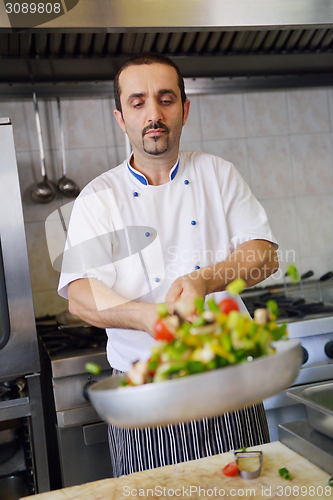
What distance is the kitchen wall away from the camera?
6.92 feet

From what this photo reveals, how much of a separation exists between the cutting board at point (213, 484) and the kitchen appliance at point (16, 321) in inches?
27.6

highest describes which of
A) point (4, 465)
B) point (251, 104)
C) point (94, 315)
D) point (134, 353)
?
point (251, 104)

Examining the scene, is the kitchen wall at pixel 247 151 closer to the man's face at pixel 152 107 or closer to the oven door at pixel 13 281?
the oven door at pixel 13 281

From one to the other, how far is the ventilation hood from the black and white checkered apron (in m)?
1.18

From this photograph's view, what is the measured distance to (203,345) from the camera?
2.00 feet

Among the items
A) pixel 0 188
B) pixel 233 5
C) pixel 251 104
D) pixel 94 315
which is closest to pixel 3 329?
pixel 0 188

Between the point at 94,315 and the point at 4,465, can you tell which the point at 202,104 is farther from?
the point at 4,465

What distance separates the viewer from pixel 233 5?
158 cm

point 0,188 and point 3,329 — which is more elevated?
point 0,188

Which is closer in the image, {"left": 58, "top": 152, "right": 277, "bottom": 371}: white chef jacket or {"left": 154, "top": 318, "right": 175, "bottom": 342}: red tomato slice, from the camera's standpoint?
{"left": 154, "top": 318, "right": 175, "bottom": 342}: red tomato slice

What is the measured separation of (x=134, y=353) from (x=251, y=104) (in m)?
1.52
